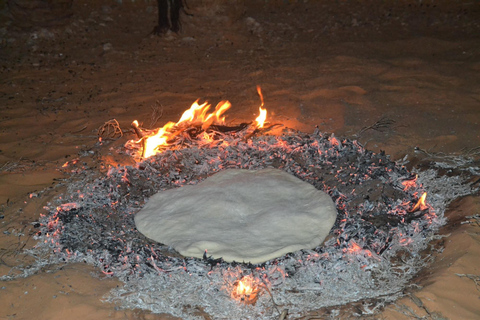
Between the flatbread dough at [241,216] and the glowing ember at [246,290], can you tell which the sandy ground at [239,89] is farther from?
the flatbread dough at [241,216]

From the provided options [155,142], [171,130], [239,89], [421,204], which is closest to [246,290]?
[421,204]

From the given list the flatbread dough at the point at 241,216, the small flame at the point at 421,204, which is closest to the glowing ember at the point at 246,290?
the flatbread dough at the point at 241,216

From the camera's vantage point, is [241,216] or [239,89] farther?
[239,89]

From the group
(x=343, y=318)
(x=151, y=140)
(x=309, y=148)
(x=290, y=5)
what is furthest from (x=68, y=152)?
(x=290, y=5)

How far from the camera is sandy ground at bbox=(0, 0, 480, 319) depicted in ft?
7.41

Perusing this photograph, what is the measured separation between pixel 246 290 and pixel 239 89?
2.89 metres

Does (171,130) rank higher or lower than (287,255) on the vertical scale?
higher

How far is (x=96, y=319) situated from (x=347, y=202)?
60.4 inches

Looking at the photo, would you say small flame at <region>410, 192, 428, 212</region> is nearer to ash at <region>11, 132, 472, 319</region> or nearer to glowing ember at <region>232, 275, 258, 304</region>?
ash at <region>11, 132, 472, 319</region>

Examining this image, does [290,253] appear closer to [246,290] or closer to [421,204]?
[246,290]

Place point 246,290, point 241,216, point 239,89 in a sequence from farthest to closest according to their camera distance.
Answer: point 239,89
point 241,216
point 246,290

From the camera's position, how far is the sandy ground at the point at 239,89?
2258mm

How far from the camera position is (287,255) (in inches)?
91.7

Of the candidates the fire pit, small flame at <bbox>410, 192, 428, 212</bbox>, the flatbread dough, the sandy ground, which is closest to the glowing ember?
the fire pit
